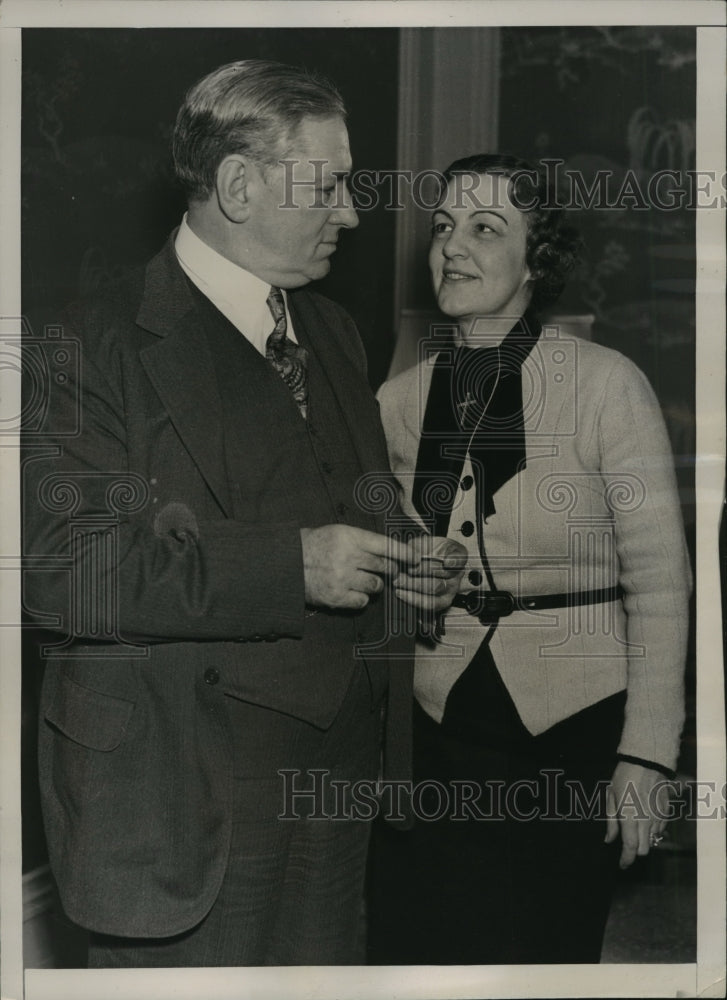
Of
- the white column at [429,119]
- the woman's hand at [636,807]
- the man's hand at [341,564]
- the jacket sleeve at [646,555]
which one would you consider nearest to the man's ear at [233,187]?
the white column at [429,119]

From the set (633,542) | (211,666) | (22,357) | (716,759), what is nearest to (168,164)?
(22,357)

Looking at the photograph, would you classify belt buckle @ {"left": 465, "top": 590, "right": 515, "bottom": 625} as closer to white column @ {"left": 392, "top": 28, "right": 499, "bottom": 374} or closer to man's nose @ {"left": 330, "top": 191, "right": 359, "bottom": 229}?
white column @ {"left": 392, "top": 28, "right": 499, "bottom": 374}

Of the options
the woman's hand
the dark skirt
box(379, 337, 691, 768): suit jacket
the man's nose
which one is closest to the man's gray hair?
the man's nose

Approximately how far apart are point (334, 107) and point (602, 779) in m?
1.05

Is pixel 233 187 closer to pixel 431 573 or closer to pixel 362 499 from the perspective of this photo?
pixel 362 499

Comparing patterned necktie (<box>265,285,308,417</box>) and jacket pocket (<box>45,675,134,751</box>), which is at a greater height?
patterned necktie (<box>265,285,308,417</box>)

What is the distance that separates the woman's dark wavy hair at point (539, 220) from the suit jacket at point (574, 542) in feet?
0.28

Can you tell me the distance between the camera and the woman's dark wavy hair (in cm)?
149

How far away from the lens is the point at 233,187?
4.65 feet

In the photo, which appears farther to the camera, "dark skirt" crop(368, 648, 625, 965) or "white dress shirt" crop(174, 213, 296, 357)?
"dark skirt" crop(368, 648, 625, 965)

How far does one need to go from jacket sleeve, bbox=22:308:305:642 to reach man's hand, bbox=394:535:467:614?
0.58 ft

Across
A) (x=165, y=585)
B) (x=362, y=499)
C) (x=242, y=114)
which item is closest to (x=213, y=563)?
(x=165, y=585)

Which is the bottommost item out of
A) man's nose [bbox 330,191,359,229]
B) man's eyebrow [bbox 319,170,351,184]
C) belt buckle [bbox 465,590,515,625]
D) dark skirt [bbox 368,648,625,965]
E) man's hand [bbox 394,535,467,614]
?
dark skirt [bbox 368,648,625,965]

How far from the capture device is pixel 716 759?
158cm
